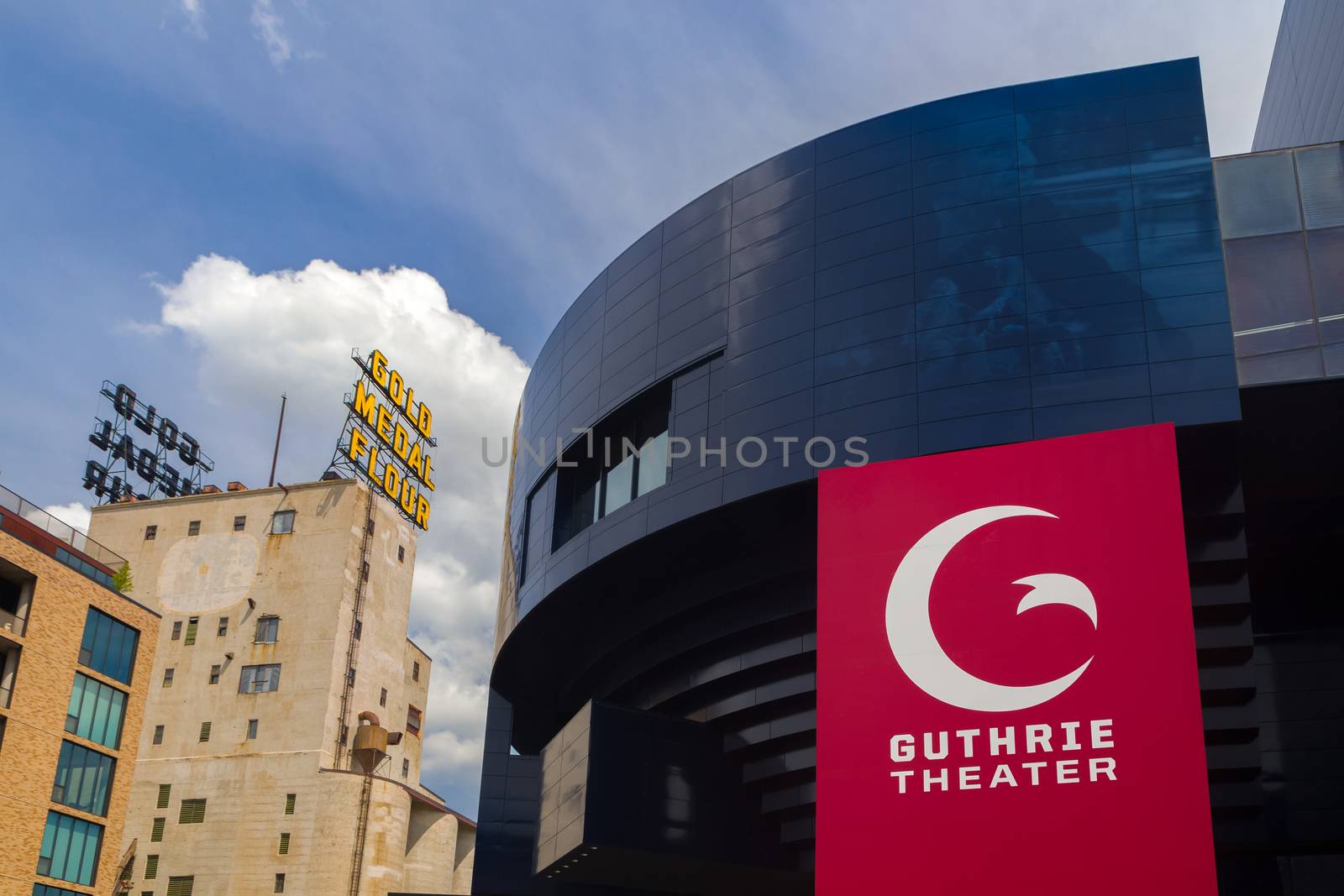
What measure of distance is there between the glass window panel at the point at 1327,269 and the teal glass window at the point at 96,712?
173 ft

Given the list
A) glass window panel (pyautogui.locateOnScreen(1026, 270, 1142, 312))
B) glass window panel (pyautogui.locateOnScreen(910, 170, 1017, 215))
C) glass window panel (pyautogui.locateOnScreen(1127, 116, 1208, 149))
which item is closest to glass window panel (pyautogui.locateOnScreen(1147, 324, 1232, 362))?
glass window panel (pyautogui.locateOnScreen(1026, 270, 1142, 312))

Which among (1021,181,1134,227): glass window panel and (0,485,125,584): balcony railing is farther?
(0,485,125,584): balcony railing

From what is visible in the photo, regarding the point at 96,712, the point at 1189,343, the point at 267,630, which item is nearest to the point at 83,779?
the point at 96,712

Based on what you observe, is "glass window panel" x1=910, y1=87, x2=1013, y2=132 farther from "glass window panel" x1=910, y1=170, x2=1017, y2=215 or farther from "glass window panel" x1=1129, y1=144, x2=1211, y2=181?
"glass window panel" x1=1129, y1=144, x2=1211, y2=181

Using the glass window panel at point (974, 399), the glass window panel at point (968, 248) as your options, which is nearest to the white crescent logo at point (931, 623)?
the glass window panel at point (974, 399)

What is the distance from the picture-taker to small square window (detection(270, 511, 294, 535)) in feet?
345

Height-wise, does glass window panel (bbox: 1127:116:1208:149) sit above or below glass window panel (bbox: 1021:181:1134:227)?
above

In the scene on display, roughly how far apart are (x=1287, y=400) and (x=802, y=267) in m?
13.0

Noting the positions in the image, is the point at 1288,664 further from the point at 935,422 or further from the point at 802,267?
the point at 802,267

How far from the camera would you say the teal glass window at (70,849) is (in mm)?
58250

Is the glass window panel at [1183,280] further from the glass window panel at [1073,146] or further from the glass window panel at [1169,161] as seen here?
the glass window panel at [1073,146]

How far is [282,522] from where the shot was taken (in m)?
106

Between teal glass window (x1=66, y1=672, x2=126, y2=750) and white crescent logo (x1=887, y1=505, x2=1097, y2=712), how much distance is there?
42.9 metres

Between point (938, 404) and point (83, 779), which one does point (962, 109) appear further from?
point (83, 779)
